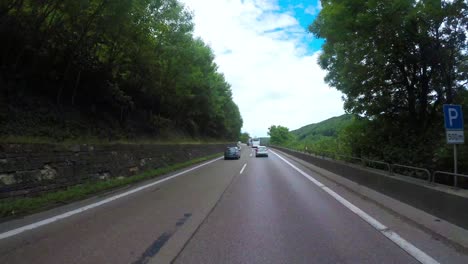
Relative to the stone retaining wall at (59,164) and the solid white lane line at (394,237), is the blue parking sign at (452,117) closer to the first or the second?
the solid white lane line at (394,237)

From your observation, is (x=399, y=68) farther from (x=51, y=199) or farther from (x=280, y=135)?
(x=280, y=135)

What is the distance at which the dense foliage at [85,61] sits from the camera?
13.2 metres

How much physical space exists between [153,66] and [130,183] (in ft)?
28.6

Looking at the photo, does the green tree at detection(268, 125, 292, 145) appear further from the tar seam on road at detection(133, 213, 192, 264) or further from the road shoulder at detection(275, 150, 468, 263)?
the tar seam on road at detection(133, 213, 192, 264)

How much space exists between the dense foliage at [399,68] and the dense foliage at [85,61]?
28.9 feet

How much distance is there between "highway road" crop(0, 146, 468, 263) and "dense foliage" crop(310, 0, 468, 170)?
6.08m

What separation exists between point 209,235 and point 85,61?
1456cm

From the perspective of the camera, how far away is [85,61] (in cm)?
1755

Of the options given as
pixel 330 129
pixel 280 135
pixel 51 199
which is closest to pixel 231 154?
pixel 51 199

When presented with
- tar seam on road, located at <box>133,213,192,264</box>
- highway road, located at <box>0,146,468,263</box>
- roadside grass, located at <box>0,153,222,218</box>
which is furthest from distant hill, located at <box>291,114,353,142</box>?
tar seam on road, located at <box>133,213,192,264</box>

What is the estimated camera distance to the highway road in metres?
4.88

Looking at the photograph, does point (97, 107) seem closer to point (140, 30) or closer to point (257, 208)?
point (140, 30)

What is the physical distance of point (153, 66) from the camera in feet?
67.2

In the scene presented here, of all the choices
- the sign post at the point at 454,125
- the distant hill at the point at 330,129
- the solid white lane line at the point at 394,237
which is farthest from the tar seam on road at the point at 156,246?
the distant hill at the point at 330,129
